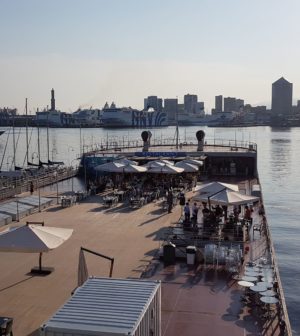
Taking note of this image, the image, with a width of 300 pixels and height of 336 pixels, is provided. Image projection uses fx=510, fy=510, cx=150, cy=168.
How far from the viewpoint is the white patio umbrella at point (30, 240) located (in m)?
13.7

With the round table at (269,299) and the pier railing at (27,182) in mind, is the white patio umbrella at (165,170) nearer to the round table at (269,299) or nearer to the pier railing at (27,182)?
the pier railing at (27,182)

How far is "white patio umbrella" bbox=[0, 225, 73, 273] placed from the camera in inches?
539

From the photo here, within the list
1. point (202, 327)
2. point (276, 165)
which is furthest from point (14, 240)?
point (276, 165)

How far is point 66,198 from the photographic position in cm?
2655

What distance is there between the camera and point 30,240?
13.9 metres

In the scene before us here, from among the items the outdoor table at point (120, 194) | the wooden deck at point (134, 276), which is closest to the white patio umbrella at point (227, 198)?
the wooden deck at point (134, 276)

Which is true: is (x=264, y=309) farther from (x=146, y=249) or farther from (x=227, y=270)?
(x=146, y=249)

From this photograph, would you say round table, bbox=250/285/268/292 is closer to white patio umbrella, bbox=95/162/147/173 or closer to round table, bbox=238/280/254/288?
round table, bbox=238/280/254/288

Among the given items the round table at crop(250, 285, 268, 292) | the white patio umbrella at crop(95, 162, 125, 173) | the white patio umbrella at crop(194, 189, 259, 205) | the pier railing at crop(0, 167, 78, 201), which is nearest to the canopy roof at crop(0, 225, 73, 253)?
the round table at crop(250, 285, 268, 292)

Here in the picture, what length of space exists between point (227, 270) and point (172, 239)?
3036mm

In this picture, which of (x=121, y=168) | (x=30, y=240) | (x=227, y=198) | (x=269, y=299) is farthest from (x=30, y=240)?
(x=121, y=168)

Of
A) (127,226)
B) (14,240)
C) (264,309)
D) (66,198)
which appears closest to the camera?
(264,309)

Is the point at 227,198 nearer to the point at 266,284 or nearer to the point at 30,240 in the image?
the point at 266,284

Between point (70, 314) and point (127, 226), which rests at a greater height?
point (70, 314)
